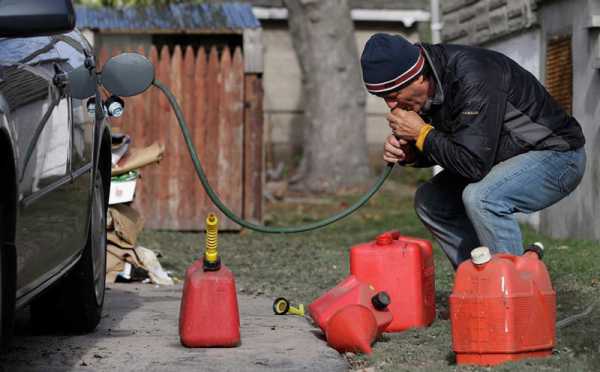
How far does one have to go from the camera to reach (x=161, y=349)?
239 inches

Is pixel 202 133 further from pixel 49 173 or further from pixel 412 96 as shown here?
pixel 49 173

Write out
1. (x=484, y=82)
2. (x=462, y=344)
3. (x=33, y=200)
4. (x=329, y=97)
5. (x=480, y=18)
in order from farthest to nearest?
1. (x=329, y=97)
2. (x=480, y=18)
3. (x=484, y=82)
4. (x=462, y=344)
5. (x=33, y=200)

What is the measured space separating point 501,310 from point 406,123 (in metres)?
1.29

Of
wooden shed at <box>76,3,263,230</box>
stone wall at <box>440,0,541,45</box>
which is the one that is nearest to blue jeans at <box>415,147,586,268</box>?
stone wall at <box>440,0,541,45</box>

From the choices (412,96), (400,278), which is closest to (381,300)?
(400,278)

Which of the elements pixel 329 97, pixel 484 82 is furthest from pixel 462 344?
pixel 329 97

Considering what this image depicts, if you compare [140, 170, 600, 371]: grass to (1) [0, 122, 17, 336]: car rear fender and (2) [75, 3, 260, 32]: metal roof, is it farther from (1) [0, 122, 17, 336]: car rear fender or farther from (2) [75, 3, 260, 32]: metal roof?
(2) [75, 3, 260, 32]: metal roof

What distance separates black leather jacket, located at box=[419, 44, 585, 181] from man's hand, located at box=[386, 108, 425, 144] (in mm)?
97

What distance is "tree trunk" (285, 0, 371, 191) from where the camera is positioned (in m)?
21.3

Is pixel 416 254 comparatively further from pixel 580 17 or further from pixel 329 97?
pixel 329 97

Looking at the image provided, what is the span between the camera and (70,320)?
6531 millimetres

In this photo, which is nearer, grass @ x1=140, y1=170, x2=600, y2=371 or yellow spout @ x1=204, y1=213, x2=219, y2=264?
grass @ x1=140, y1=170, x2=600, y2=371

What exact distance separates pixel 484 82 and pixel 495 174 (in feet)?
1.44

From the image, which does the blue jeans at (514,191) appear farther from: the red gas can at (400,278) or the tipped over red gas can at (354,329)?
the tipped over red gas can at (354,329)
